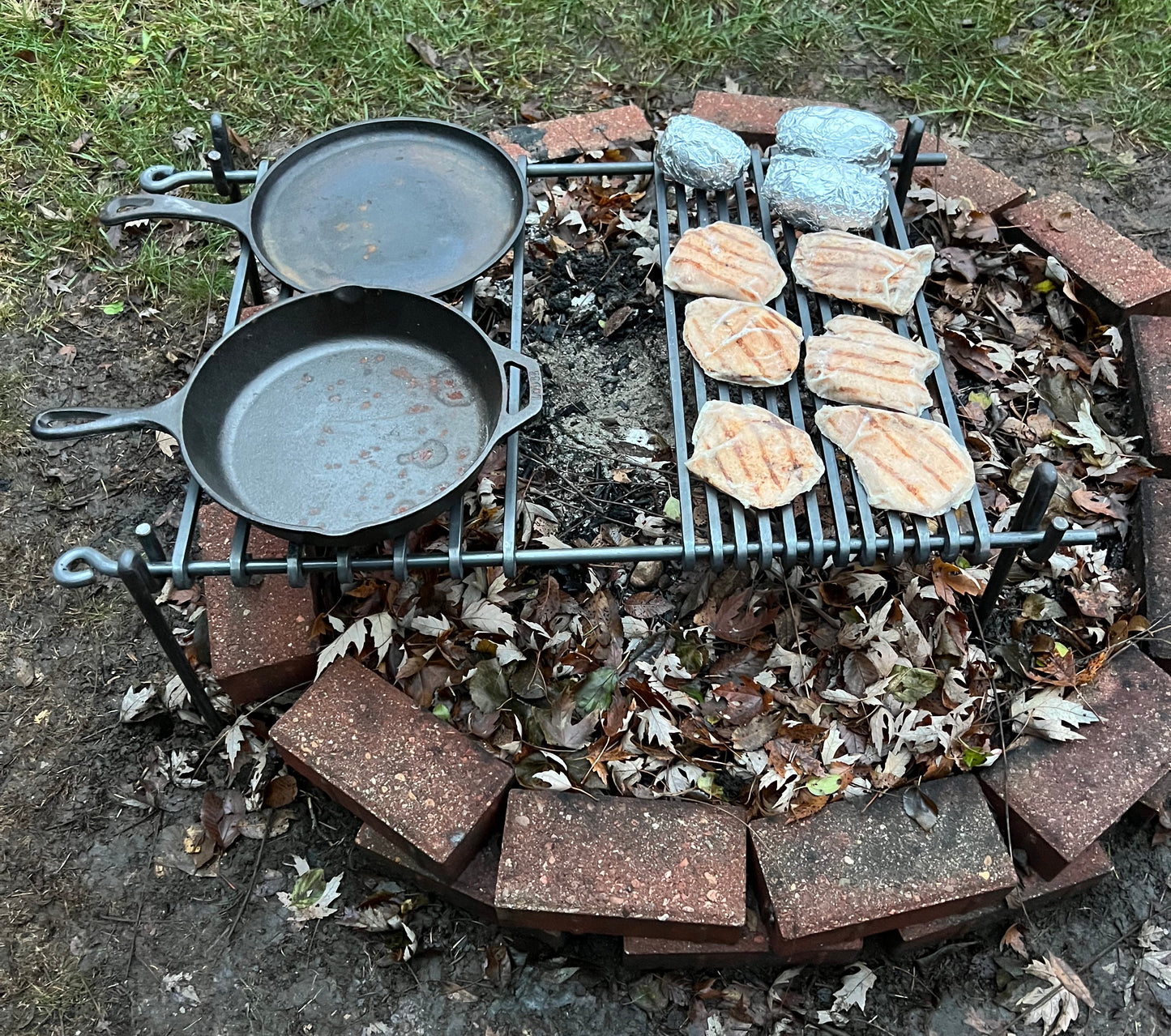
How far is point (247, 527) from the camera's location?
219cm

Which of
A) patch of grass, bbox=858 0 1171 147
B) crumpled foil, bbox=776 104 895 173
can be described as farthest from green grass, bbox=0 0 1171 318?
crumpled foil, bbox=776 104 895 173

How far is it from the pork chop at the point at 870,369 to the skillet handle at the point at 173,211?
160 centimetres

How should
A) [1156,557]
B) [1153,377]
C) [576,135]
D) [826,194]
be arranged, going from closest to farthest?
[1156,557], [826,194], [1153,377], [576,135]

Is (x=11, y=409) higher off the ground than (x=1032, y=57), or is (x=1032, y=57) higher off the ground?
(x=1032, y=57)

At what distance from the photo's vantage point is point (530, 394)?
2154 mm

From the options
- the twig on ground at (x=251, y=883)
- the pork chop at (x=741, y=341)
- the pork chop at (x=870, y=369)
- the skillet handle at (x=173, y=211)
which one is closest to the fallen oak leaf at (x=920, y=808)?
the pork chop at (x=870, y=369)

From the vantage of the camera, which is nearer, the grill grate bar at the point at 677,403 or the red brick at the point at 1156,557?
the grill grate bar at the point at 677,403

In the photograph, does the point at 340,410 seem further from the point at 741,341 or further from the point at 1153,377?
the point at 1153,377

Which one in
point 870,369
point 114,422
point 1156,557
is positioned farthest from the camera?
point 1156,557

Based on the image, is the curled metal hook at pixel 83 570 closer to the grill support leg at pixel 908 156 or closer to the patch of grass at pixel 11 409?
the patch of grass at pixel 11 409

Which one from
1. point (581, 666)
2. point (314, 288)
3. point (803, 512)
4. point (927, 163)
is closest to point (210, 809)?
point (581, 666)

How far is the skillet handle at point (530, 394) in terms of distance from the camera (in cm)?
209

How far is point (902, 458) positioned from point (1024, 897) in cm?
110

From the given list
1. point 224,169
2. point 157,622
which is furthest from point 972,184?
point 157,622
